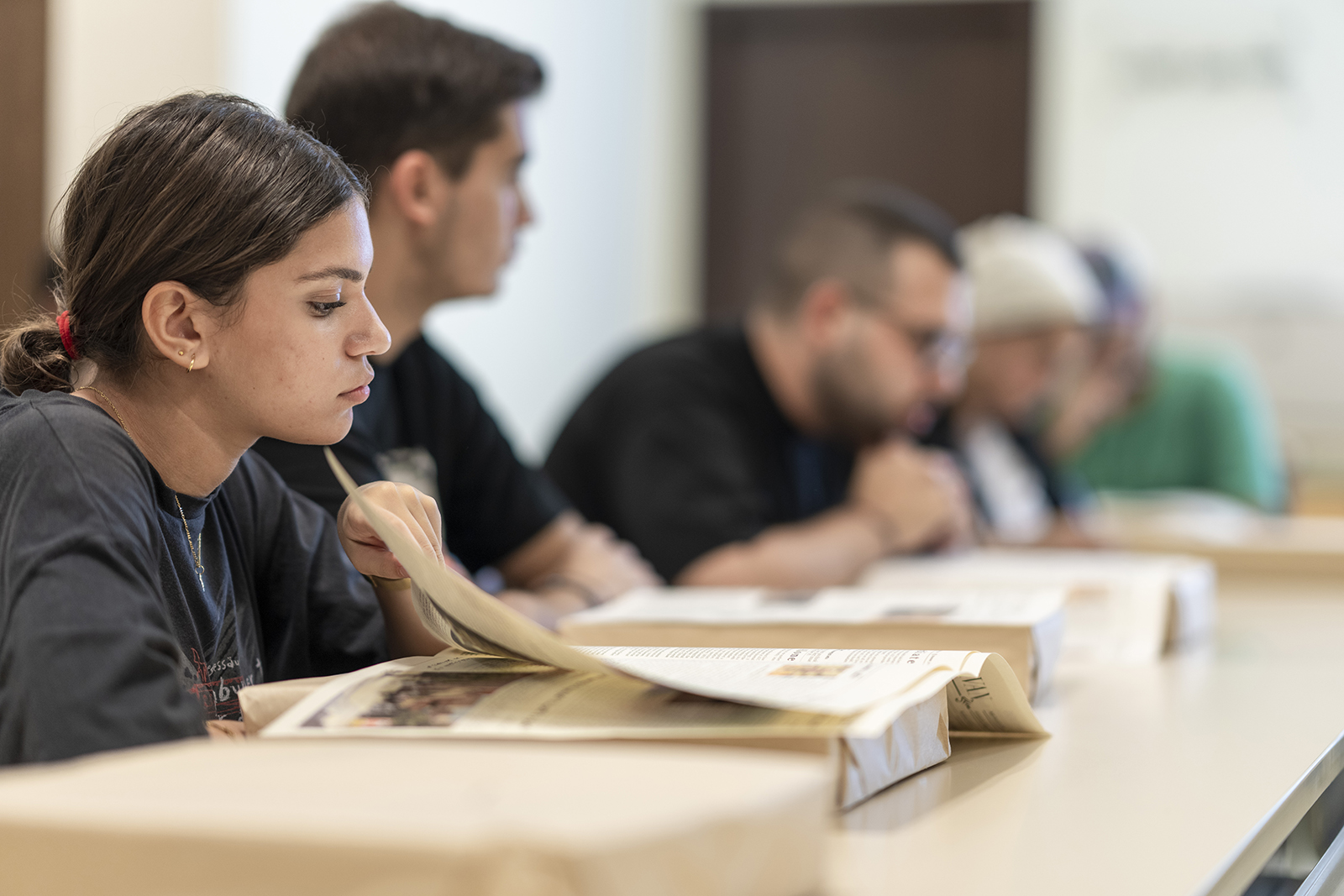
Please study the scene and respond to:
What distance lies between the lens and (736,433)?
1672 mm

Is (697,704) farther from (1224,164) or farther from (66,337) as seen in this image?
(1224,164)

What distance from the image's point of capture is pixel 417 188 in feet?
3.37

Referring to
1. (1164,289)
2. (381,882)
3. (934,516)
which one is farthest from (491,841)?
(1164,289)

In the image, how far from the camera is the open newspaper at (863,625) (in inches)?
33.2

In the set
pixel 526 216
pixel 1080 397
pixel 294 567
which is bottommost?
pixel 1080 397

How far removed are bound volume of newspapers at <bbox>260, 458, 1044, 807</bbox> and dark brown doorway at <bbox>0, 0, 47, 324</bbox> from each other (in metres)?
1.31

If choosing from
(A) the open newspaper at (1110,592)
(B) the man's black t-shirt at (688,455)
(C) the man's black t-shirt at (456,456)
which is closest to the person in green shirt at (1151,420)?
(B) the man's black t-shirt at (688,455)

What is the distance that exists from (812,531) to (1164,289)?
2641mm

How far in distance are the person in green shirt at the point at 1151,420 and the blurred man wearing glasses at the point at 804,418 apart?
38.7 inches

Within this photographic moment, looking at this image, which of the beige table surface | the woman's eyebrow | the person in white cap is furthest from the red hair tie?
the person in white cap

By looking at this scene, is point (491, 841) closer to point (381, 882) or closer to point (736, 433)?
point (381, 882)

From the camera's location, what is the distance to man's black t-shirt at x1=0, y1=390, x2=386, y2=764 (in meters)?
0.48

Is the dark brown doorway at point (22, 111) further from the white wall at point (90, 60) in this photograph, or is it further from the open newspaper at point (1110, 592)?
the open newspaper at point (1110, 592)

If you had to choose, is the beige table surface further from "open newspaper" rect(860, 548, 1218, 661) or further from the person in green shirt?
the person in green shirt
